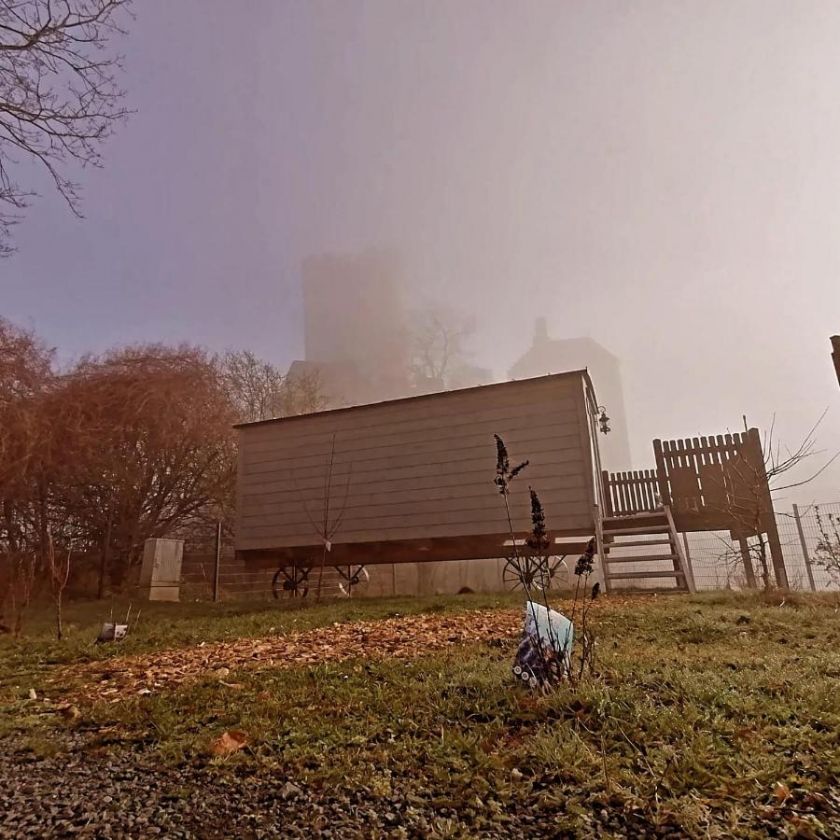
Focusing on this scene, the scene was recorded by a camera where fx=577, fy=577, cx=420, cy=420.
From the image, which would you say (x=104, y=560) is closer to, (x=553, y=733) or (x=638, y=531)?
(x=638, y=531)

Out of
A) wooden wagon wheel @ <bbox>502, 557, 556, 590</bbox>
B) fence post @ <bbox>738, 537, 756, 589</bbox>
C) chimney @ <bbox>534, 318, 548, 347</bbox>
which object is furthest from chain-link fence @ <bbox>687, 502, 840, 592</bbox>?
chimney @ <bbox>534, 318, 548, 347</bbox>

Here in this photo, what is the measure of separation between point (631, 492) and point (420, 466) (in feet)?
14.3

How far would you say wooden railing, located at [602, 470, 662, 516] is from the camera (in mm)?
11594

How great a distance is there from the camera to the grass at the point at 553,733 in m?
2.11

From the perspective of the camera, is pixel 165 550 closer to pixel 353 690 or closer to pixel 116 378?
pixel 116 378

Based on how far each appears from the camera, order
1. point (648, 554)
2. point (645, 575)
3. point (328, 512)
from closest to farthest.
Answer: point (645, 575)
point (648, 554)
point (328, 512)

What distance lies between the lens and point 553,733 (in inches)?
107

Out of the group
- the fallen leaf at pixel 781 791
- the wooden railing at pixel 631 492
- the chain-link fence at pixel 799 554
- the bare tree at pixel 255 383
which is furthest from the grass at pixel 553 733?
the bare tree at pixel 255 383

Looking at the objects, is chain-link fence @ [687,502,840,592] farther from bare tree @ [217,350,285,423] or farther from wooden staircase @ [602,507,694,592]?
bare tree @ [217,350,285,423]

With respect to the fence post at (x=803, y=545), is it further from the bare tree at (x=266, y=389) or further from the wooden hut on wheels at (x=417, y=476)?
the bare tree at (x=266, y=389)

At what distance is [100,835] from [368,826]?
3.28ft

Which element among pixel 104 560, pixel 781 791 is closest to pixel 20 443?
pixel 104 560

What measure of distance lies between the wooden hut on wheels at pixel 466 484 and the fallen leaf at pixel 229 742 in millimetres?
7425

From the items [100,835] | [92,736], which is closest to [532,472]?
[92,736]
